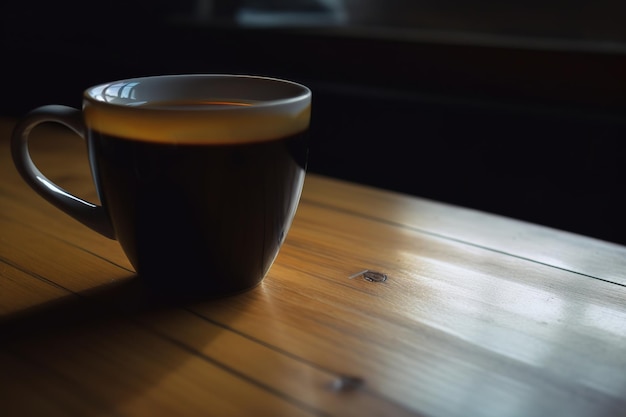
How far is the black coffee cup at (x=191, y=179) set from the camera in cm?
35

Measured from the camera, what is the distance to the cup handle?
1.36ft

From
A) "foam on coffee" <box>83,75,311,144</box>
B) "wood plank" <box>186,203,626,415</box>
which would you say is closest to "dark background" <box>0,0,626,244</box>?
"wood plank" <box>186,203,626,415</box>

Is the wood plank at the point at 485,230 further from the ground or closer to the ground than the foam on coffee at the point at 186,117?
closer to the ground

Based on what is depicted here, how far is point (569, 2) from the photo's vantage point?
1.14 m

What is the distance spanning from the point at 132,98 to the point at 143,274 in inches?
4.6

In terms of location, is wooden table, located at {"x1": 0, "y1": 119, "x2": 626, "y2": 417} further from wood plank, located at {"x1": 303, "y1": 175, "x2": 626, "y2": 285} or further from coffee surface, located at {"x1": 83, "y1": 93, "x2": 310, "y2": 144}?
coffee surface, located at {"x1": 83, "y1": 93, "x2": 310, "y2": 144}

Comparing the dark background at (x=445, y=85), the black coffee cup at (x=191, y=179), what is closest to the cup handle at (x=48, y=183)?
the black coffee cup at (x=191, y=179)

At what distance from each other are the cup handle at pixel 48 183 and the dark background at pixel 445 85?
79 centimetres

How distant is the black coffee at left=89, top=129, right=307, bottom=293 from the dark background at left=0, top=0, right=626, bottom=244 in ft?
2.42

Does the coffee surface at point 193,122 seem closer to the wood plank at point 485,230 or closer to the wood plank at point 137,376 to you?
the wood plank at point 137,376

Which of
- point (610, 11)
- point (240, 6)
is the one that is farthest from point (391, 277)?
point (240, 6)

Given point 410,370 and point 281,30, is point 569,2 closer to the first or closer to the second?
point 281,30

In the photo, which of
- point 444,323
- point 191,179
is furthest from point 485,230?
point 191,179

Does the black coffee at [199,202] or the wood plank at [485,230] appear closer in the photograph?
the black coffee at [199,202]
